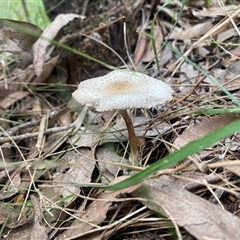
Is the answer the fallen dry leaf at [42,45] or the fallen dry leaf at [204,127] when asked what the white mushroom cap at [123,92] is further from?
the fallen dry leaf at [42,45]

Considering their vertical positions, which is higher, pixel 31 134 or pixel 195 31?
pixel 195 31

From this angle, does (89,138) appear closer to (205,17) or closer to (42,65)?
(42,65)

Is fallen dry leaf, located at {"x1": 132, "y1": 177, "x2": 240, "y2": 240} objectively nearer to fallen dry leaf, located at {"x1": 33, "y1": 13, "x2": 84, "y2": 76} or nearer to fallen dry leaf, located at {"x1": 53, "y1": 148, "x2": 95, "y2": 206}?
fallen dry leaf, located at {"x1": 53, "y1": 148, "x2": 95, "y2": 206}

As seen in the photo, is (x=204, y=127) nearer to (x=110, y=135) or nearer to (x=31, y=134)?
(x=110, y=135)

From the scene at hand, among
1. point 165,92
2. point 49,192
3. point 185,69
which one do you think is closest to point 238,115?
point 165,92

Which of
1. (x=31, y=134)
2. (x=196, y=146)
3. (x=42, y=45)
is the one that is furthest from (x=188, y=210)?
(x=42, y=45)

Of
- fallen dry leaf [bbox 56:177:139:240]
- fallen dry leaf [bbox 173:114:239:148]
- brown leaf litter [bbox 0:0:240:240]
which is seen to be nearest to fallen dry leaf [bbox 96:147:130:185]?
brown leaf litter [bbox 0:0:240:240]

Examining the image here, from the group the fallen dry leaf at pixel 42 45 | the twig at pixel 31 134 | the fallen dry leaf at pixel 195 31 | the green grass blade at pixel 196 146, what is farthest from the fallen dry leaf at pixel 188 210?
the fallen dry leaf at pixel 195 31

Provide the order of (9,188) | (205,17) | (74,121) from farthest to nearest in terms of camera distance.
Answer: (205,17) → (74,121) → (9,188)
